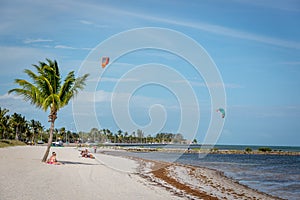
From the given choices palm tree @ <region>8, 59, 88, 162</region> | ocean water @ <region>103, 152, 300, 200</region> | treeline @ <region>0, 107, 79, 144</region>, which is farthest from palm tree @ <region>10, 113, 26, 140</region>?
palm tree @ <region>8, 59, 88, 162</region>

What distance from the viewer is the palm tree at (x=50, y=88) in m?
23.3

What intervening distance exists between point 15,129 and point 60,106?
8889 centimetres

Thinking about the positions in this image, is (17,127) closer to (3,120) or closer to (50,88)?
(3,120)

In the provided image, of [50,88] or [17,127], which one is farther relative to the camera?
[17,127]

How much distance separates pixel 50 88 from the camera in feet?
77.2

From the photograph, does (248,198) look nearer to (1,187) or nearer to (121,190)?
(121,190)

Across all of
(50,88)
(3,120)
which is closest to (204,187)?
(50,88)

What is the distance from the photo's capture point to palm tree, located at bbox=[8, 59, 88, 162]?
2333 centimetres

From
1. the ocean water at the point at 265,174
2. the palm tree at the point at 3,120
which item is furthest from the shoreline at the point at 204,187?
the palm tree at the point at 3,120

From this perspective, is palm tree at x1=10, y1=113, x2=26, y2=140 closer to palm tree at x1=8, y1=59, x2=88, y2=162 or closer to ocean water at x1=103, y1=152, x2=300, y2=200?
ocean water at x1=103, y1=152, x2=300, y2=200

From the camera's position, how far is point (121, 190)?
14.9 metres

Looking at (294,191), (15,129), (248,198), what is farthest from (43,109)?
(15,129)

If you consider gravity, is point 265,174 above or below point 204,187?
below

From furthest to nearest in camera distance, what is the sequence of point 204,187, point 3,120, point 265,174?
point 3,120 → point 265,174 → point 204,187
